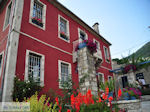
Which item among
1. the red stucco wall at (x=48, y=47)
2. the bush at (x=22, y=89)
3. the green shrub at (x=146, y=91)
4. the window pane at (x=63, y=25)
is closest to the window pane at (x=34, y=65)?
the red stucco wall at (x=48, y=47)

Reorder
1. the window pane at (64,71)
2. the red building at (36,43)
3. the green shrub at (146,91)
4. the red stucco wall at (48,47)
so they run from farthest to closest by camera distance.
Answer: the green shrub at (146,91) → the window pane at (64,71) → the red stucco wall at (48,47) → the red building at (36,43)

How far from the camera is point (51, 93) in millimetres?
5750

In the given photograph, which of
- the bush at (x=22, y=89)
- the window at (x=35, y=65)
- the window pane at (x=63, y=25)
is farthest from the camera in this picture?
the window pane at (x=63, y=25)

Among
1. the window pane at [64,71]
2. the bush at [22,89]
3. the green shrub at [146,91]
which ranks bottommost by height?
the green shrub at [146,91]

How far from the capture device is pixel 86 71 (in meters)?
7.29

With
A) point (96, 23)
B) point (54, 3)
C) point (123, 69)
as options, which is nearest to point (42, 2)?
point (54, 3)

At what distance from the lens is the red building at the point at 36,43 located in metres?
5.05

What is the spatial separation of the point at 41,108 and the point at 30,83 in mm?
2512

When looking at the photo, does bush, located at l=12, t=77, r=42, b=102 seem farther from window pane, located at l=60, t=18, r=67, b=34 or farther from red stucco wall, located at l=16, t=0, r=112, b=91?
window pane, located at l=60, t=18, r=67, b=34

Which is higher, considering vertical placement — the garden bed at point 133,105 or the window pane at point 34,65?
the window pane at point 34,65

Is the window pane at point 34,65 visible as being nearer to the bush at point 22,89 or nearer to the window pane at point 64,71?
the bush at point 22,89

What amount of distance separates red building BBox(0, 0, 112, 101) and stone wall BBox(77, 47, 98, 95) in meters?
0.59

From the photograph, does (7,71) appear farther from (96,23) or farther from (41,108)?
(96,23)

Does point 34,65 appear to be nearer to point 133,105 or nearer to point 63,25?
point 63,25
